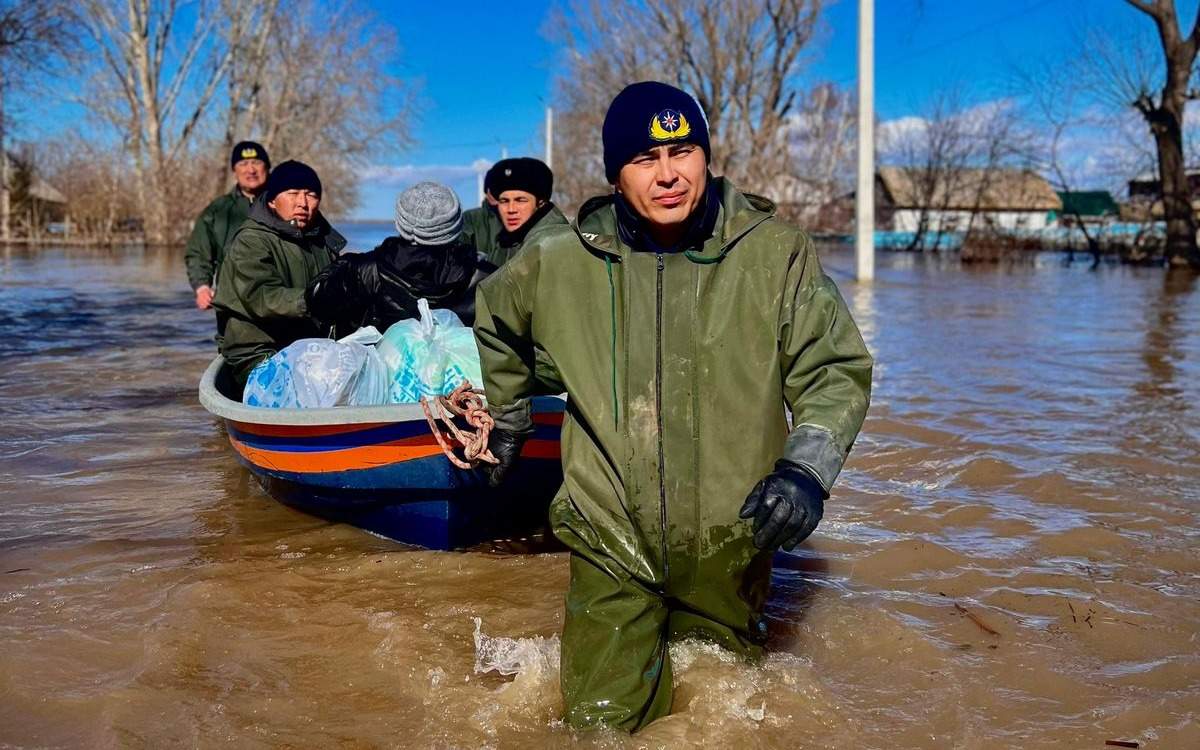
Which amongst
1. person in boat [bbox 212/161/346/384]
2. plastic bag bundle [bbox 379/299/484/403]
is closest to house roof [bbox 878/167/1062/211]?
person in boat [bbox 212/161/346/384]

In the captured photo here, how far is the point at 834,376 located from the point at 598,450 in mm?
612

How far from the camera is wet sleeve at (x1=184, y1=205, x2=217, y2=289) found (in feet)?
26.5

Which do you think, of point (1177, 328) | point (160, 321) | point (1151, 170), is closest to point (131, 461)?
point (160, 321)

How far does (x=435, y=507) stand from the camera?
4.32m

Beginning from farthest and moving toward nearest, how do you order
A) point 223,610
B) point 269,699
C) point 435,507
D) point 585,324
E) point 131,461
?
point 131,461, point 435,507, point 223,610, point 269,699, point 585,324

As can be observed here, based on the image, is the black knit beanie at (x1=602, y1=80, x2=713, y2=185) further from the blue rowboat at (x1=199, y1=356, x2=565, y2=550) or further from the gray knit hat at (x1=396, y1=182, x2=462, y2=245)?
the gray knit hat at (x1=396, y1=182, x2=462, y2=245)

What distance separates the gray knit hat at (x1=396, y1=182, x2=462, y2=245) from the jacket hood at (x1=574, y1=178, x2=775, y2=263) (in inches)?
82.6

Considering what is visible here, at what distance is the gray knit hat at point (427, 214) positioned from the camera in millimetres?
4664

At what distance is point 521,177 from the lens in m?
6.10

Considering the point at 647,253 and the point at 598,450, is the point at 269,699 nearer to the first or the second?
the point at 598,450

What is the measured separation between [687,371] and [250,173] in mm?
5766

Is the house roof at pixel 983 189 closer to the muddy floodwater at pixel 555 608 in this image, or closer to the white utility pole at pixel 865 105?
the white utility pole at pixel 865 105

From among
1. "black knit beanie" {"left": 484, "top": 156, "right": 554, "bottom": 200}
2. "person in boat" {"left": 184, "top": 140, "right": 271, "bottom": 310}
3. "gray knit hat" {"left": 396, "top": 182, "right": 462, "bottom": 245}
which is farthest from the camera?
"person in boat" {"left": 184, "top": 140, "right": 271, "bottom": 310}

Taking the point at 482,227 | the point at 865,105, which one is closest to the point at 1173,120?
the point at 865,105
